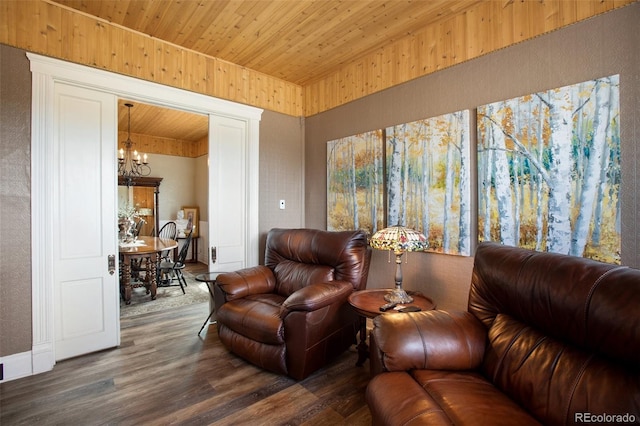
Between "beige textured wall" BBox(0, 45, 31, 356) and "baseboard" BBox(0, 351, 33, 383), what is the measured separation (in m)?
0.04

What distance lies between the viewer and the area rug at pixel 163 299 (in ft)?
12.4

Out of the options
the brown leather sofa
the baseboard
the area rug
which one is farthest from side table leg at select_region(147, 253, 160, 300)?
the brown leather sofa

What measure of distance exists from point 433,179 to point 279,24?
6.68 feet

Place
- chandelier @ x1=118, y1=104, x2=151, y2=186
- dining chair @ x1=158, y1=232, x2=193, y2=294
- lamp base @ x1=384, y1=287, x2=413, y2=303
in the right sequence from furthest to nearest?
chandelier @ x1=118, y1=104, x2=151, y2=186
dining chair @ x1=158, y1=232, x2=193, y2=294
lamp base @ x1=384, y1=287, x2=413, y2=303

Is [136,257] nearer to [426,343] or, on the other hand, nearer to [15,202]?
[15,202]

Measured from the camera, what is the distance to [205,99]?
3283 mm

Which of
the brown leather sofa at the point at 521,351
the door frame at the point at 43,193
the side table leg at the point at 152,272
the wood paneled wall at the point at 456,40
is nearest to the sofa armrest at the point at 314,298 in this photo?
the brown leather sofa at the point at 521,351

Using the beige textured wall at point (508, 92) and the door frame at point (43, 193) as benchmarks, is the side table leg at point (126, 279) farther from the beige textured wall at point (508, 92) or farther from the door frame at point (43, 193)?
the beige textured wall at point (508, 92)

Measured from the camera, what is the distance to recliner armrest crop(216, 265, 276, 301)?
2.69m

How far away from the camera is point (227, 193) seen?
3.58m

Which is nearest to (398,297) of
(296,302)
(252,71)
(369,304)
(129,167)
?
(369,304)

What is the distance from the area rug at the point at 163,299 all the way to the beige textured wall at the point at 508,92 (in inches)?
90.1

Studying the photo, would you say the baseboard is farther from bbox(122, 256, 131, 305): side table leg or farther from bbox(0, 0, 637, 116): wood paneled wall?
bbox(0, 0, 637, 116): wood paneled wall

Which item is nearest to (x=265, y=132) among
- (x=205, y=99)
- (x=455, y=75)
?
(x=205, y=99)
